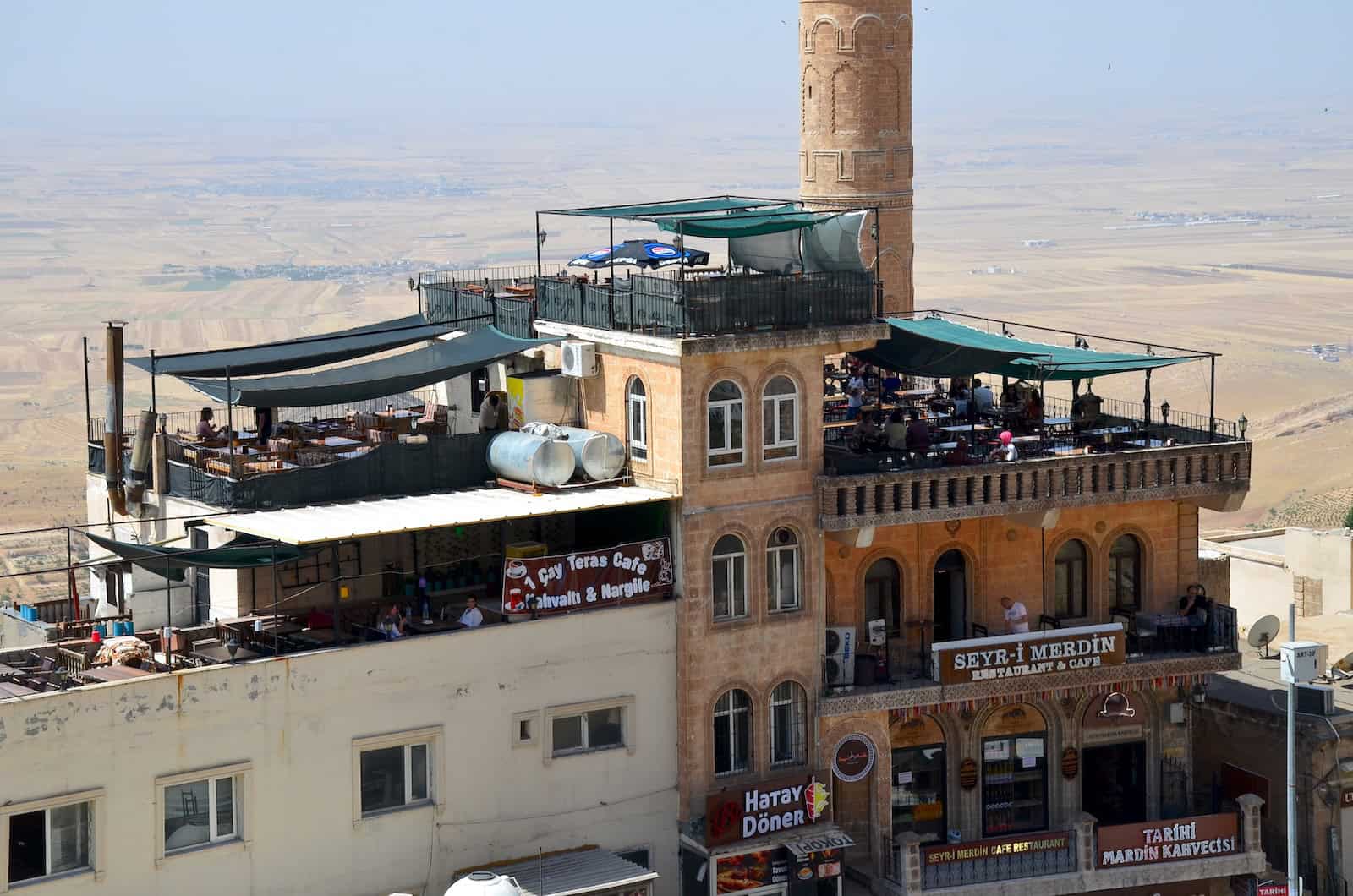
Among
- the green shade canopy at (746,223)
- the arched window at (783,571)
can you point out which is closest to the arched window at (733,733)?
the arched window at (783,571)

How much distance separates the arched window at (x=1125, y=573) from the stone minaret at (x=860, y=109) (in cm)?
1371

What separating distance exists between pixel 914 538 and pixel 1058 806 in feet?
19.7

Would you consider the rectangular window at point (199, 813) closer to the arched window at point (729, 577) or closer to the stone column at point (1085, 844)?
the arched window at point (729, 577)

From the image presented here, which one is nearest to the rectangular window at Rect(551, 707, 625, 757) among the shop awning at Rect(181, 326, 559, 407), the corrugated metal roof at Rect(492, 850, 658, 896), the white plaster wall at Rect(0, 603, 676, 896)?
the white plaster wall at Rect(0, 603, 676, 896)

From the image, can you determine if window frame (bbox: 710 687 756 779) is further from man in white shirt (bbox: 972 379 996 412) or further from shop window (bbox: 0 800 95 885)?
shop window (bbox: 0 800 95 885)

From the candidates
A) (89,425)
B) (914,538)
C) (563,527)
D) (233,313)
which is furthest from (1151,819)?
(233,313)

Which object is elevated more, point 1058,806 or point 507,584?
point 507,584

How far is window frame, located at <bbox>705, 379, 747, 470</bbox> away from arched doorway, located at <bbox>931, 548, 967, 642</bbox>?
5.34 metres

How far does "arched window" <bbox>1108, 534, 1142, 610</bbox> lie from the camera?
4206 cm

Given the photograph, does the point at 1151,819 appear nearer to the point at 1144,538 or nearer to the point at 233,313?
the point at 1144,538

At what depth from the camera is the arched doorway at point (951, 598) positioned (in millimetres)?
40812

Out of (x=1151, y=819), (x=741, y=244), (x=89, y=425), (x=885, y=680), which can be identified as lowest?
(x=1151, y=819)

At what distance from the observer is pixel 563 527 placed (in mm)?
40031

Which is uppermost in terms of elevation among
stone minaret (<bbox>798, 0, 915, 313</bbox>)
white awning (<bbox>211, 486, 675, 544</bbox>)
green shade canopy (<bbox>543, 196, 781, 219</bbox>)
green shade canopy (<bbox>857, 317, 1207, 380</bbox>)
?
stone minaret (<bbox>798, 0, 915, 313</bbox>)
